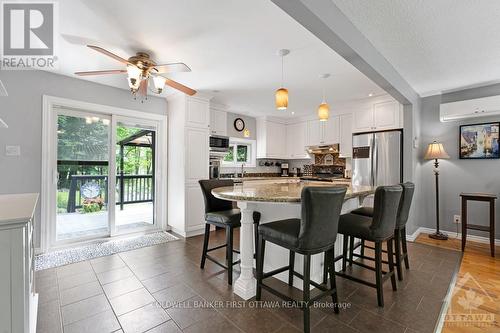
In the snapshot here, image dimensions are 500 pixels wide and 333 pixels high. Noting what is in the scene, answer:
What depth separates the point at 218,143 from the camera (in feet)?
15.0

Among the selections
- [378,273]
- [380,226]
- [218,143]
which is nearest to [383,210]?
[380,226]

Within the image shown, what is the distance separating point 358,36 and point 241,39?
1.08 meters

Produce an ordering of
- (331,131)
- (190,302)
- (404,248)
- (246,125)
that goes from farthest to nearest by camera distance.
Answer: (246,125) < (331,131) < (404,248) < (190,302)

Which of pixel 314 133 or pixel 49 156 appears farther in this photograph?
pixel 314 133

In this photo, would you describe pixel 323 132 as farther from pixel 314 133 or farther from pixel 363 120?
pixel 363 120

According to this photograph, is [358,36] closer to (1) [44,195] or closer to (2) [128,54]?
(2) [128,54]

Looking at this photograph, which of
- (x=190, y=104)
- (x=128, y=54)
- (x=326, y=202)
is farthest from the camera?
(x=190, y=104)

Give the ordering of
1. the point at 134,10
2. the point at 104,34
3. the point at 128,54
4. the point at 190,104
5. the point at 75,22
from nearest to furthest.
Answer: the point at 134,10 < the point at 75,22 < the point at 104,34 < the point at 128,54 < the point at 190,104

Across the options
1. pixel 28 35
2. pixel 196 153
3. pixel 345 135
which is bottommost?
pixel 196 153

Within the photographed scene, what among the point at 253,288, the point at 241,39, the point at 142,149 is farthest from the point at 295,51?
the point at 142,149

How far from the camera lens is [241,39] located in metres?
2.24

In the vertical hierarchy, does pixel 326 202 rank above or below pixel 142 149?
below

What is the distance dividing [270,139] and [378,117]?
2.40m

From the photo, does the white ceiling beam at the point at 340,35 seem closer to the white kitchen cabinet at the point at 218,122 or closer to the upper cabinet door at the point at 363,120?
the upper cabinet door at the point at 363,120
